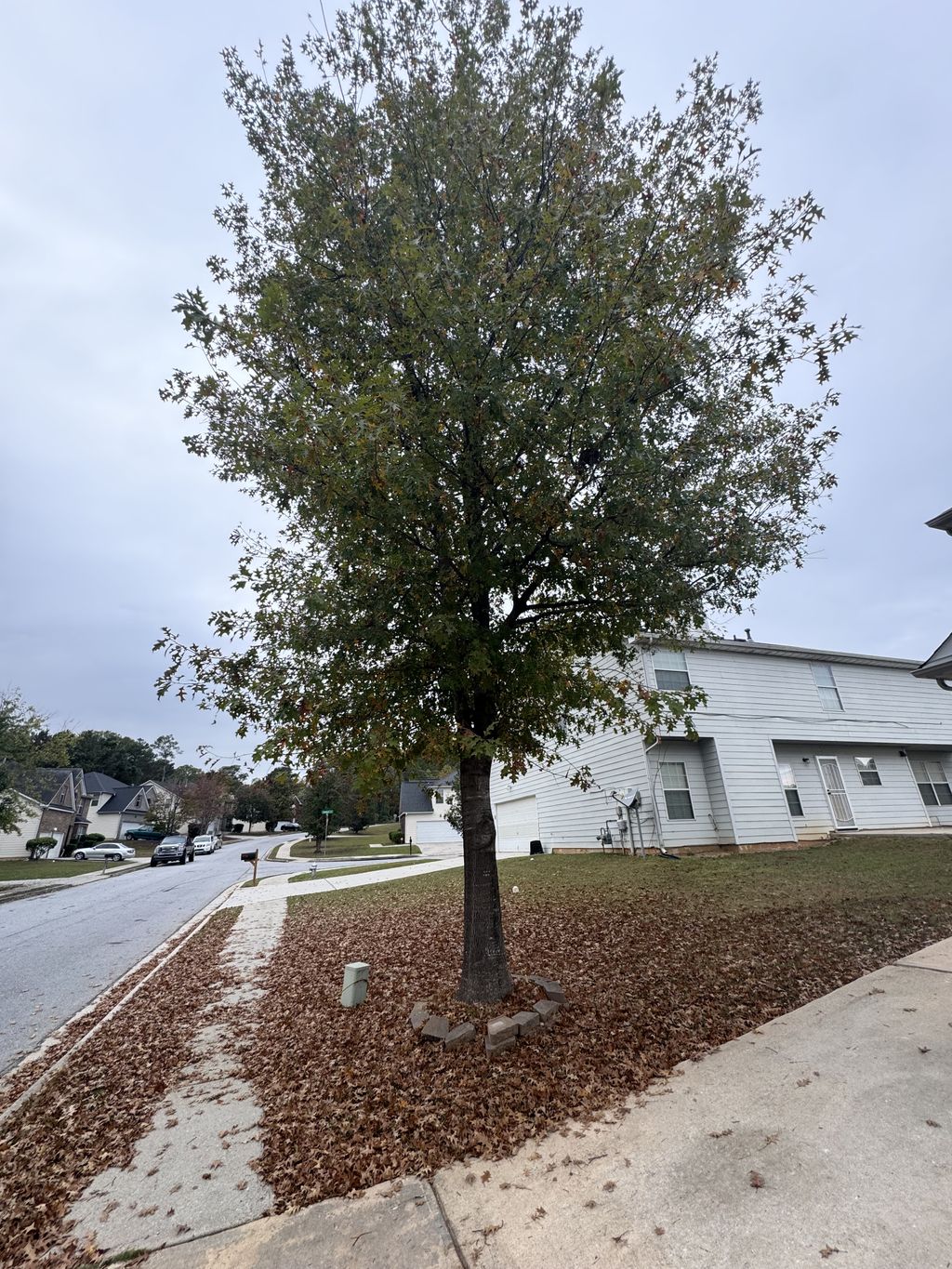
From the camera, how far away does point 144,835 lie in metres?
52.7

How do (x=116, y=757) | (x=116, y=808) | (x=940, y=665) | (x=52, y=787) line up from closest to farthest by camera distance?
(x=940, y=665), (x=52, y=787), (x=116, y=808), (x=116, y=757)

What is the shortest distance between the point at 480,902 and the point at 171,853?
3316 centimetres

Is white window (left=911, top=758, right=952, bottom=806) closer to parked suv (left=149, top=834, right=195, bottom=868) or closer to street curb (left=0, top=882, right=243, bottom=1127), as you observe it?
street curb (left=0, top=882, right=243, bottom=1127)

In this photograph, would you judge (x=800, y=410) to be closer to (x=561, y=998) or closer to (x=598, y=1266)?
(x=561, y=998)

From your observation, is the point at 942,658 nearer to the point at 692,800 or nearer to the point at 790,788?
the point at 692,800

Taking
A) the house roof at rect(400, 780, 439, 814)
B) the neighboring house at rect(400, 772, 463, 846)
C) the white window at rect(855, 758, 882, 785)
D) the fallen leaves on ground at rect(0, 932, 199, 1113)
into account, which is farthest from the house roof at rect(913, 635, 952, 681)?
the house roof at rect(400, 780, 439, 814)

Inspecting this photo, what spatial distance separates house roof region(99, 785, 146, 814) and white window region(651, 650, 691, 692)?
60933 millimetres

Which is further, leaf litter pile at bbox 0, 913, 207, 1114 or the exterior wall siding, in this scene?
the exterior wall siding

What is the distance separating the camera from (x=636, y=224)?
15.9ft

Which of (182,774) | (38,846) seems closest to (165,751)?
(182,774)

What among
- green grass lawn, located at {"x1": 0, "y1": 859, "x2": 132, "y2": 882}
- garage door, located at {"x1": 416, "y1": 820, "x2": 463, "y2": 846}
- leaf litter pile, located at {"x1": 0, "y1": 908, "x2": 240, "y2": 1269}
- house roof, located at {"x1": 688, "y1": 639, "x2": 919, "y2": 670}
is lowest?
leaf litter pile, located at {"x1": 0, "y1": 908, "x2": 240, "y2": 1269}

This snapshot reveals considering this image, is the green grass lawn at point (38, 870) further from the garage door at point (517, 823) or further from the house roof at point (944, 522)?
the house roof at point (944, 522)

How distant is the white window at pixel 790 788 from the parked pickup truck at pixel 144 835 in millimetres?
53721

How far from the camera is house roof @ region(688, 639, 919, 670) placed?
16.2 metres
